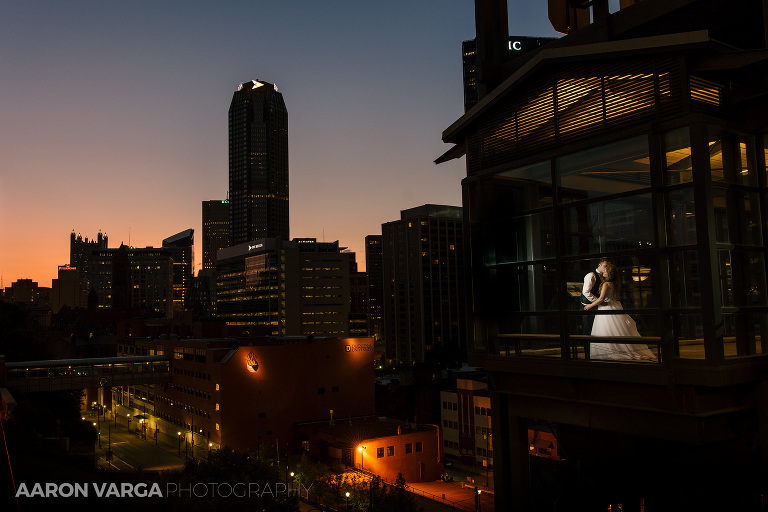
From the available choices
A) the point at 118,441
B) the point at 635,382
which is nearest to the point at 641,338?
the point at 635,382

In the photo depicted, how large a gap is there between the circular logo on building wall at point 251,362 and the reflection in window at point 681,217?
64.1m

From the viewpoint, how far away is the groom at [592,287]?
1450 cm

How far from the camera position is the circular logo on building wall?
72.4 metres

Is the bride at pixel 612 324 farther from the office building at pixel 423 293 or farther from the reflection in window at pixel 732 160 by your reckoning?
the office building at pixel 423 293

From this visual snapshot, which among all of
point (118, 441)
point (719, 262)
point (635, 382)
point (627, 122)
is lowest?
point (118, 441)

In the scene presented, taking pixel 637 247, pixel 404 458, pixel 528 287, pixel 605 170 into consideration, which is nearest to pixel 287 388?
pixel 404 458

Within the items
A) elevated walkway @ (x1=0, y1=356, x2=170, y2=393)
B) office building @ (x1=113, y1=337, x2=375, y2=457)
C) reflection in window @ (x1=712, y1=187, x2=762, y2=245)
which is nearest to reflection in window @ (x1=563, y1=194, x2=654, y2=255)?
reflection in window @ (x1=712, y1=187, x2=762, y2=245)

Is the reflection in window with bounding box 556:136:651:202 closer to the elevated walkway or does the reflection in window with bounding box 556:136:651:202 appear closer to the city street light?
the city street light

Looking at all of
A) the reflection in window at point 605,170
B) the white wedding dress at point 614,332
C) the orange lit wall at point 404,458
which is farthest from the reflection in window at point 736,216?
the orange lit wall at point 404,458

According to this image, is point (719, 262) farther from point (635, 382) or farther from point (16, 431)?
point (16, 431)

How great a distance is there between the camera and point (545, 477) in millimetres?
22328

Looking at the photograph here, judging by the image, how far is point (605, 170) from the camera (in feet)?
48.2

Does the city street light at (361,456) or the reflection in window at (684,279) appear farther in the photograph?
the city street light at (361,456)

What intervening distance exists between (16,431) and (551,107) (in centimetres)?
3781
